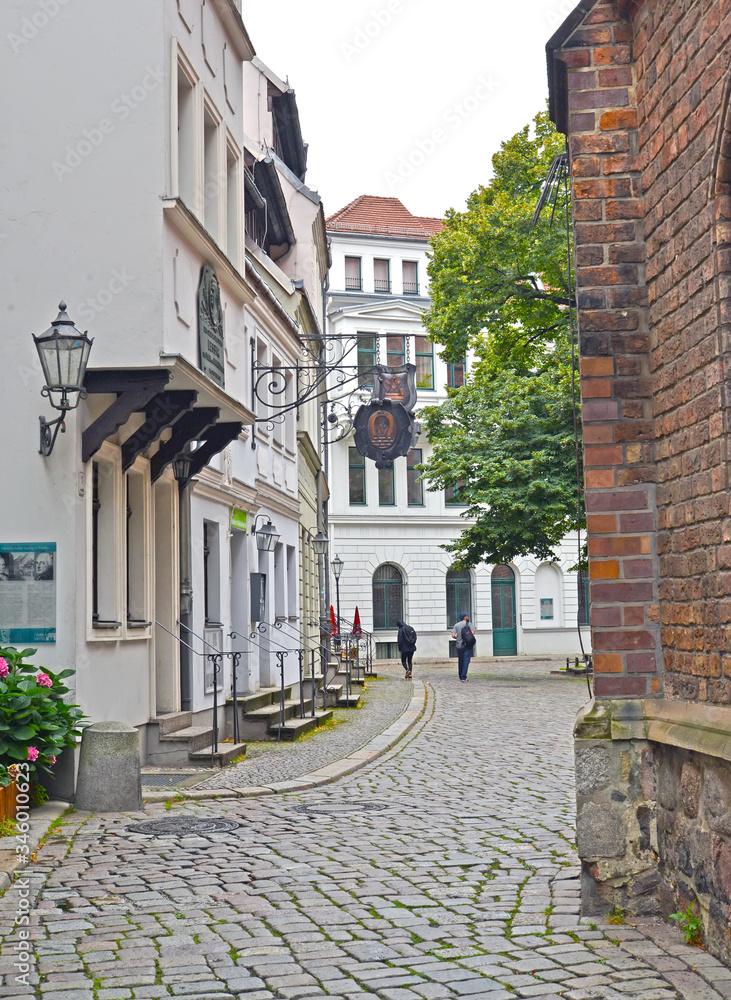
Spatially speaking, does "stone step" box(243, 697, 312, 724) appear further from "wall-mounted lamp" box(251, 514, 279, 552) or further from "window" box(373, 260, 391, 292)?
"window" box(373, 260, 391, 292)

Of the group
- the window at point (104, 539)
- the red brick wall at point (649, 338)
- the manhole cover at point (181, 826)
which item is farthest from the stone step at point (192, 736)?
the red brick wall at point (649, 338)

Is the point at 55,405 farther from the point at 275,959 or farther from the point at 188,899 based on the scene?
the point at 275,959

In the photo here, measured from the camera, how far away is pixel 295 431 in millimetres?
25344

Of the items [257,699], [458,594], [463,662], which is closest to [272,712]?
[257,699]

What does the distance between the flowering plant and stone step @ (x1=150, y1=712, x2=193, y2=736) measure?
2.77 m

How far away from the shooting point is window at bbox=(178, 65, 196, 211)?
12.6m

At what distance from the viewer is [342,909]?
6.73 meters

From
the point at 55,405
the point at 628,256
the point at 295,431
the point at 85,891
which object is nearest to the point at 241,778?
the point at 55,405

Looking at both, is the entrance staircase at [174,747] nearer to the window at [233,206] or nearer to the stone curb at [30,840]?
the stone curb at [30,840]

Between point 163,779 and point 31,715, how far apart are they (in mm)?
2826

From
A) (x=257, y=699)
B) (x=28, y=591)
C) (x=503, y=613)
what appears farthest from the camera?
(x=503, y=613)

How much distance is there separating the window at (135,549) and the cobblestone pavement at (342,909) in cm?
286

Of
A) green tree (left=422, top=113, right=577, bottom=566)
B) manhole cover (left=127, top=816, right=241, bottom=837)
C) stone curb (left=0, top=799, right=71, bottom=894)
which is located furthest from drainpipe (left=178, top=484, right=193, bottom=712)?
green tree (left=422, top=113, right=577, bottom=566)

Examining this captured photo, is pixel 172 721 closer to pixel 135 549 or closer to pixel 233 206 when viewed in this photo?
pixel 135 549
